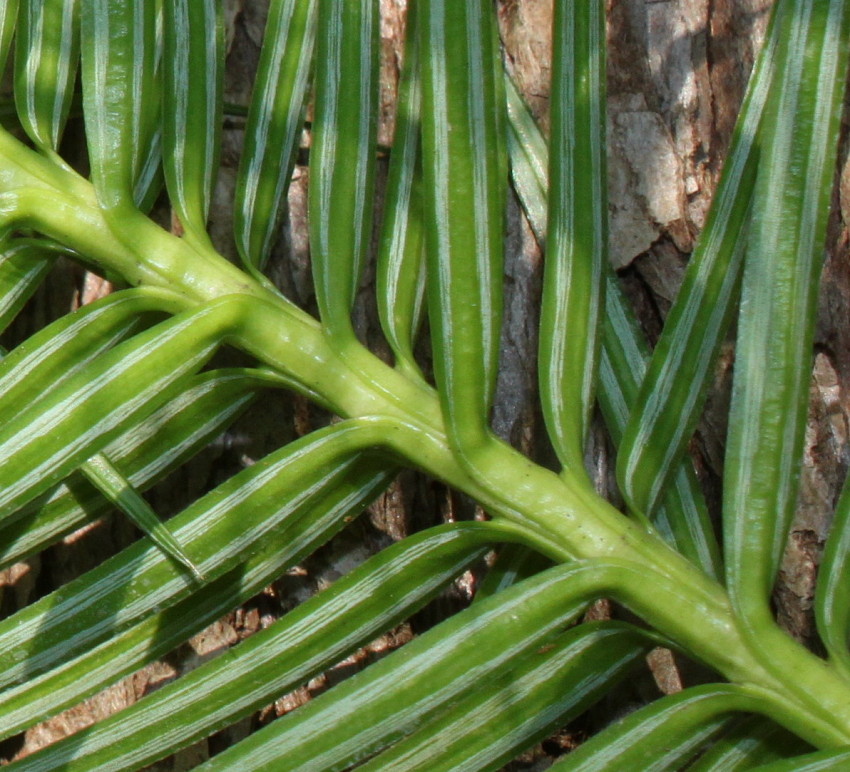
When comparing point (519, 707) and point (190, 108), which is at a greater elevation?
point (190, 108)

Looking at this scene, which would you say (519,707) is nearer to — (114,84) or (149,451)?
(149,451)

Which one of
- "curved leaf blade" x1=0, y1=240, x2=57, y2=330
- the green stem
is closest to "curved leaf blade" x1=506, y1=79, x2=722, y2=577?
the green stem

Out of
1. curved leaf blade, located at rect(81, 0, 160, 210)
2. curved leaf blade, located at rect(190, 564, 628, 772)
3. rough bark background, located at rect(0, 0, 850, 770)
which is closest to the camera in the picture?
curved leaf blade, located at rect(190, 564, 628, 772)

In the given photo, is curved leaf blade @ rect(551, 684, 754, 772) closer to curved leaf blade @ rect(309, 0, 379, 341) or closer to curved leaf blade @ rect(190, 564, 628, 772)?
curved leaf blade @ rect(190, 564, 628, 772)

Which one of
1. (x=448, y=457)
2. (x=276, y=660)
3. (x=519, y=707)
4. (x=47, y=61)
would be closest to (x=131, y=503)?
(x=276, y=660)

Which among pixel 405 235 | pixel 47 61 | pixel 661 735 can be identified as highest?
pixel 47 61

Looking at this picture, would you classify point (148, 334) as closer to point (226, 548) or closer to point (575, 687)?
point (226, 548)

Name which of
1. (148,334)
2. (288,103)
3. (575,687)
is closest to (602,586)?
(575,687)

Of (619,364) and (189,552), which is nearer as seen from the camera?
(189,552)
